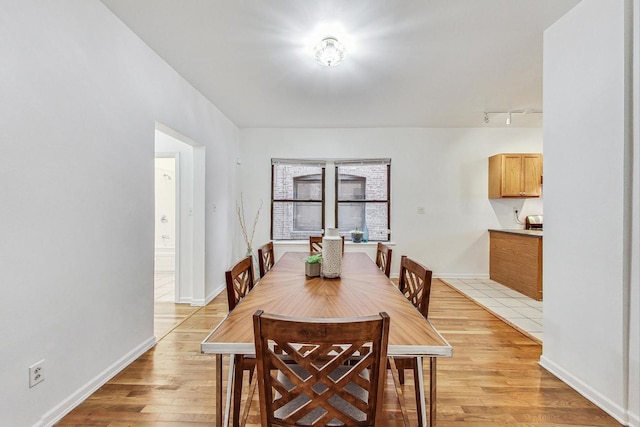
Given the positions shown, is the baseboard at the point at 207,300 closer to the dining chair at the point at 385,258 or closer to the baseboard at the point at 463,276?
the dining chair at the point at 385,258

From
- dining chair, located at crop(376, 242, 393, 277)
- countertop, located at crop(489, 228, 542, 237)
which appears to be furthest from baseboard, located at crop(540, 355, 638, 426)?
countertop, located at crop(489, 228, 542, 237)

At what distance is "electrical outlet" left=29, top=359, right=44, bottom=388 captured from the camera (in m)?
1.53

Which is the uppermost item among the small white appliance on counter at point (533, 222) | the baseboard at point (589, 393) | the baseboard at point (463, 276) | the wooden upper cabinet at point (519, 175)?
the wooden upper cabinet at point (519, 175)

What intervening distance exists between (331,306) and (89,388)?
A: 5.63 ft

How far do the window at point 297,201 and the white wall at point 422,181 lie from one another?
163 millimetres

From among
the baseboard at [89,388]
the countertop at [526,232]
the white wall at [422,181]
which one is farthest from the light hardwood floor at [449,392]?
the white wall at [422,181]

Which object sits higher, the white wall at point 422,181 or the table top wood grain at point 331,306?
the white wall at point 422,181

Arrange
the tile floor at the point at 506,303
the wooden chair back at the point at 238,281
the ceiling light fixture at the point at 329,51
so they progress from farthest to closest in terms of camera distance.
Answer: the tile floor at the point at 506,303
the ceiling light fixture at the point at 329,51
the wooden chair back at the point at 238,281

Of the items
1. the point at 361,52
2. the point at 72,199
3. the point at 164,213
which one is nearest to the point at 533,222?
the point at 361,52

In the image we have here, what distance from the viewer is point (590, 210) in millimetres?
Answer: 1908

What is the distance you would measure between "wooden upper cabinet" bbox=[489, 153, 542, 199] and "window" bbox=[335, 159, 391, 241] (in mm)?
1792

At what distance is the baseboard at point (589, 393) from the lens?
1.71m

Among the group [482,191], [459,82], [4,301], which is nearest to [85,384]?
[4,301]

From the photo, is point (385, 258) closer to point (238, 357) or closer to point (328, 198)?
point (238, 357)
